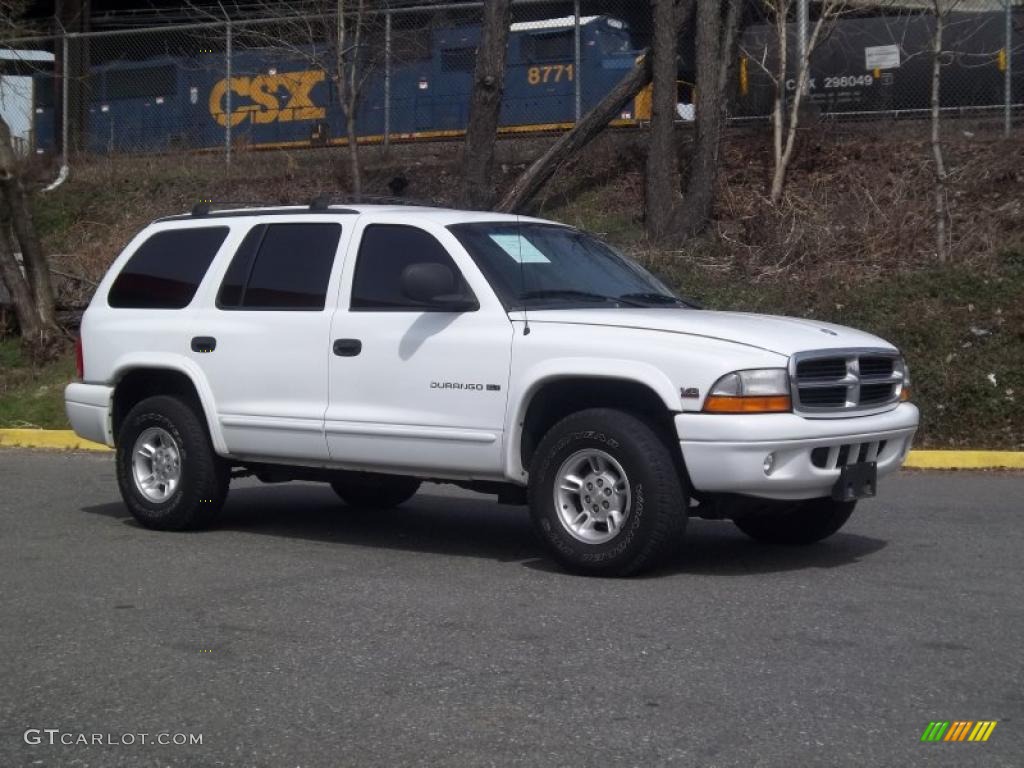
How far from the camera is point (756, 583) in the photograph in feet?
23.8

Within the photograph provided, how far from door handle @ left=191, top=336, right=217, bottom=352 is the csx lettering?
14.5m

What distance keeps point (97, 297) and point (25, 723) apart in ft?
15.9

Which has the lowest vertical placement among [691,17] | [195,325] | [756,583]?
[756,583]

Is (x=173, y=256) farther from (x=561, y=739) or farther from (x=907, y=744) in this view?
(x=907, y=744)

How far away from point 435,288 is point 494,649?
2.31 m

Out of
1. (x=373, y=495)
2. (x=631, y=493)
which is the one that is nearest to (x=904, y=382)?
(x=631, y=493)

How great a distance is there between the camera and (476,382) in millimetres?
7559

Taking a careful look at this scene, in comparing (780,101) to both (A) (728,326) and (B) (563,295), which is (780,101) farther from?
(A) (728,326)

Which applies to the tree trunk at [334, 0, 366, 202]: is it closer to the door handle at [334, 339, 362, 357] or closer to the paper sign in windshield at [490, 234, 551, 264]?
the paper sign in windshield at [490, 234, 551, 264]

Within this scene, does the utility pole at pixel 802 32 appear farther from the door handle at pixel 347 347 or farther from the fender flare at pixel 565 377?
the fender flare at pixel 565 377

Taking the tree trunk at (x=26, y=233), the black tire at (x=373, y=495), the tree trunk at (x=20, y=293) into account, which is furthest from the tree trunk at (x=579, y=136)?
the black tire at (x=373, y=495)

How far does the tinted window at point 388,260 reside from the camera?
8.03 meters

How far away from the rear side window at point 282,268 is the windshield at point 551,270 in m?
0.90

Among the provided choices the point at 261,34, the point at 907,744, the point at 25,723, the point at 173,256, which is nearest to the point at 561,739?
the point at 907,744
